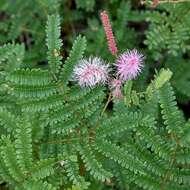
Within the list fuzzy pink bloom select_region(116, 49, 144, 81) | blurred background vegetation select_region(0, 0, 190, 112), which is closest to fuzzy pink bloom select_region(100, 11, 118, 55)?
fuzzy pink bloom select_region(116, 49, 144, 81)

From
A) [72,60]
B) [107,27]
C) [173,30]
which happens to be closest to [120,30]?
[173,30]

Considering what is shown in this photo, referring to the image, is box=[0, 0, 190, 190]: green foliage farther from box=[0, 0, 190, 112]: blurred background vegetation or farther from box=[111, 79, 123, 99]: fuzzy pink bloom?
box=[0, 0, 190, 112]: blurred background vegetation

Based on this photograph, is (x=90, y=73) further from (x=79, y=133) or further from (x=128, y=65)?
(x=79, y=133)

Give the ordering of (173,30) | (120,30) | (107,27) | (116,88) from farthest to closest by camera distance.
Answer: (120,30) → (173,30) → (116,88) → (107,27)

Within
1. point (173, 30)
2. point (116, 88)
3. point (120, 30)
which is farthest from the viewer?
point (120, 30)

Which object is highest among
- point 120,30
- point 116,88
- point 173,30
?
point 120,30

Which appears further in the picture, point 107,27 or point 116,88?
point 116,88

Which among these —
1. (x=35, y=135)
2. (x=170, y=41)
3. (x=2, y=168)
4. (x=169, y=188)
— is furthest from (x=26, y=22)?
(x=169, y=188)
